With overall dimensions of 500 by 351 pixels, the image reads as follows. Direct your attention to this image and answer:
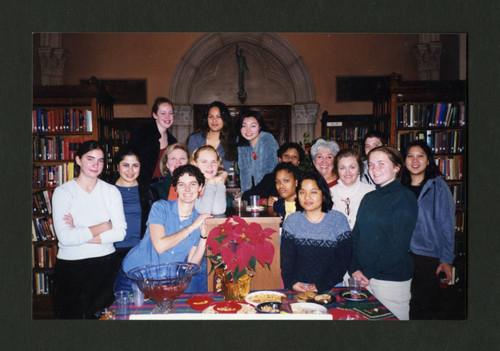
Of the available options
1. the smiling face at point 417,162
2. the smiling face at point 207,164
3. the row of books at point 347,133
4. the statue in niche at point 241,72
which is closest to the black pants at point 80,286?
the smiling face at point 207,164

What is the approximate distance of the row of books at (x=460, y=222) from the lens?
2.15 meters

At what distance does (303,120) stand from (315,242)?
4.18 feet

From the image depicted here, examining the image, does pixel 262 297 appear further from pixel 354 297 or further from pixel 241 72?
pixel 241 72

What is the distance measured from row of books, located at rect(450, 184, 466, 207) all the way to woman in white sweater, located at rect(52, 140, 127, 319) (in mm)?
2216

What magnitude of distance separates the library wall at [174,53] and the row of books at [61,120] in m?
0.22

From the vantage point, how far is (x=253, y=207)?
7.52 ft

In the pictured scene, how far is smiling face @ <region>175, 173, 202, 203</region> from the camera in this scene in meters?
2.04

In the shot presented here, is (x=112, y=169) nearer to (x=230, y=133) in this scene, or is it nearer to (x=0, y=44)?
(x=230, y=133)

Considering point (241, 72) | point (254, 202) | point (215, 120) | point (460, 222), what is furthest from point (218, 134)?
point (460, 222)

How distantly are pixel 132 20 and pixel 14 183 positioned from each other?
1324 mm

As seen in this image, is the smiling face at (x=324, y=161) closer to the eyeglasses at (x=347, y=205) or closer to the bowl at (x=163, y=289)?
the eyeglasses at (x=347, y=205)

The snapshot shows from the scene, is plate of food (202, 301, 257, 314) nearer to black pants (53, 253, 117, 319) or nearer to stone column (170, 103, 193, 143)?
black pants (53, 253, 117, 319)

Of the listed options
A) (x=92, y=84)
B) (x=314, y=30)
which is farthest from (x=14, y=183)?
(x=314, y=30)

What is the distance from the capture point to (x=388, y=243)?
7.03ft
